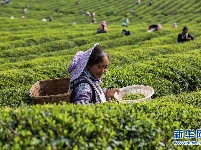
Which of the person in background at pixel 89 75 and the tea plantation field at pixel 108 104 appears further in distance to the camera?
the person in background at pixel 89 75

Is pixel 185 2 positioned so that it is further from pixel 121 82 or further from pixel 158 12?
pixel 121 82

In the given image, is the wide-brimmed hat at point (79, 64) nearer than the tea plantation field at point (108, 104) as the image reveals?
No

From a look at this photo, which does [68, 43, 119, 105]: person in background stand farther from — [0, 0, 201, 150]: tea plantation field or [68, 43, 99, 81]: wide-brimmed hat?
[0, 0, 201, 150]: tea plantation field

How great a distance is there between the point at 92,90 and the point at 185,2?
142ft

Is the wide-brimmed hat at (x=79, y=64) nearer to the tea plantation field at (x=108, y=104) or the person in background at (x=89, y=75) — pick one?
the person in background at (x=89, y=75)

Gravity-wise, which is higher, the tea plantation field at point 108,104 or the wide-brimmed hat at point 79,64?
the wide-brimmed hat at point 79,64

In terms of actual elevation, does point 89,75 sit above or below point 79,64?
below

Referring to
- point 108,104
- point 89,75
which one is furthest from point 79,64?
point 108,104

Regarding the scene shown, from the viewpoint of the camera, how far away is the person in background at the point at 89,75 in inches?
243

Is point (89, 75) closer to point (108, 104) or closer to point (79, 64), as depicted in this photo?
point (79, 64)

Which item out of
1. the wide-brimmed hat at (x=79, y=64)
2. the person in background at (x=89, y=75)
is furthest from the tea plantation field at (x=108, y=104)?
the wide-brimmed hat at (x=79, y=64)

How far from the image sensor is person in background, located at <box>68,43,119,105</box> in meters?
6.18

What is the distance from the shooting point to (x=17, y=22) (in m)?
33.8

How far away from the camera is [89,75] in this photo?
6.30m
